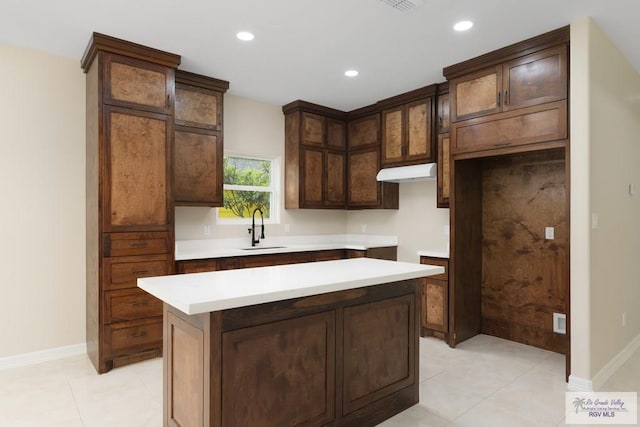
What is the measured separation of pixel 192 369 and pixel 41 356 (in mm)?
2509

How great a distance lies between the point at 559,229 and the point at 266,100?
12.1ft

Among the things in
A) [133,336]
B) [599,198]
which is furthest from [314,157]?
[599,198]

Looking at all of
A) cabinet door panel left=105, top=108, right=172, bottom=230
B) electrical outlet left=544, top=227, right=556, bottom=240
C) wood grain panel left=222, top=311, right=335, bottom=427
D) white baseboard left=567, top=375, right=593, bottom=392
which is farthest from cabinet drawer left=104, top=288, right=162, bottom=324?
electrical outlet left=544, top=227, right=556, bottom=240

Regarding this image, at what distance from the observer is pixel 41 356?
3.44m

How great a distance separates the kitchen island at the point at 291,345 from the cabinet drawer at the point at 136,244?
1.41 m

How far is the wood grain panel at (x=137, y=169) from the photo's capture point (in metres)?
3.28

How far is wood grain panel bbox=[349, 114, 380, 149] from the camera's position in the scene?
512 centimetres

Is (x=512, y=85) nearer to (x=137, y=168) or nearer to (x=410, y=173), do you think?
(x=410, y=173)

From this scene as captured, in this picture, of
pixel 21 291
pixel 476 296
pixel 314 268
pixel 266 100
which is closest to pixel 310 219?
pixel 266 100

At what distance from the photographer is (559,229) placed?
12.2 ft

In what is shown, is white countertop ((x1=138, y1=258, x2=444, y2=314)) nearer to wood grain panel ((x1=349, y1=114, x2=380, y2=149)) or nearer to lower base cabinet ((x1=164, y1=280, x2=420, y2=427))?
lower base cabinet ((x1=164, y1=280, x2=420, y2=427))

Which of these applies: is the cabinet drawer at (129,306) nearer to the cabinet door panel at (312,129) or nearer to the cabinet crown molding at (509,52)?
the cabinet door panel at (312,129)

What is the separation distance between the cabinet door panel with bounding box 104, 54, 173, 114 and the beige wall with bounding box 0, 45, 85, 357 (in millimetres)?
652

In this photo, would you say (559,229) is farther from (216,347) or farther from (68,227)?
(68,227)
